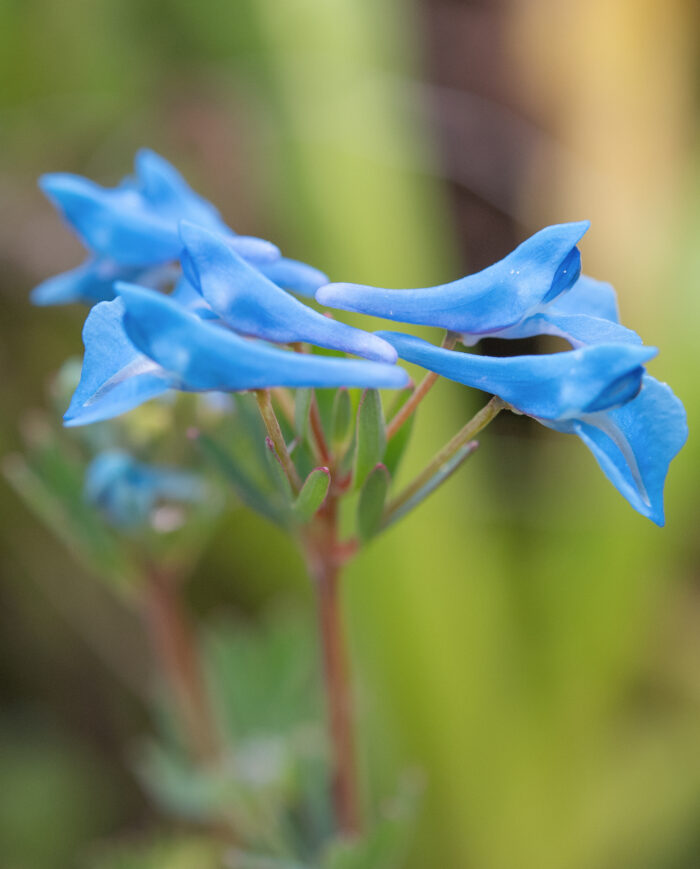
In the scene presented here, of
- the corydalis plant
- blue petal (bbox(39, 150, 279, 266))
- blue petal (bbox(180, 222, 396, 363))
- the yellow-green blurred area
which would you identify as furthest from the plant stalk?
the yellow-green blurred area

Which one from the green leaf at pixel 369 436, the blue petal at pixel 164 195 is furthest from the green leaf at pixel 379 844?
the blue petal at pixel 164 195

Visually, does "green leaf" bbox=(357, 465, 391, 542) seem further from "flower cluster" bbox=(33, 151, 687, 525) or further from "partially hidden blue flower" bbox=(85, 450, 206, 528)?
"partially hidden blue flower" bbox=(85, 450, 206, 528)

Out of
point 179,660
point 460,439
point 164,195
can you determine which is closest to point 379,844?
point 179,660

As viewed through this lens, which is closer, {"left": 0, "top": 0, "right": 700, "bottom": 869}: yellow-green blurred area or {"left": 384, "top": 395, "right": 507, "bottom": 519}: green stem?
{"left": 384, "top": 395, "right": 507, "bottom": 519}: green stem

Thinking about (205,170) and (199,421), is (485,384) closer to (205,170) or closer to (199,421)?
(199,421)

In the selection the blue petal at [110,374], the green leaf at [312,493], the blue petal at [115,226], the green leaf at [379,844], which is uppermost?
the blue petal at [115,226]

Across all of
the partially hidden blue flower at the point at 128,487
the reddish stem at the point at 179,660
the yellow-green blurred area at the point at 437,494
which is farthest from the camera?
the yellow-green blurred area at the point at 437,494

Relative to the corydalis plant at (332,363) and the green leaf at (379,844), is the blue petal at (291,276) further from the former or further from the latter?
the green leaf at (379,844)
